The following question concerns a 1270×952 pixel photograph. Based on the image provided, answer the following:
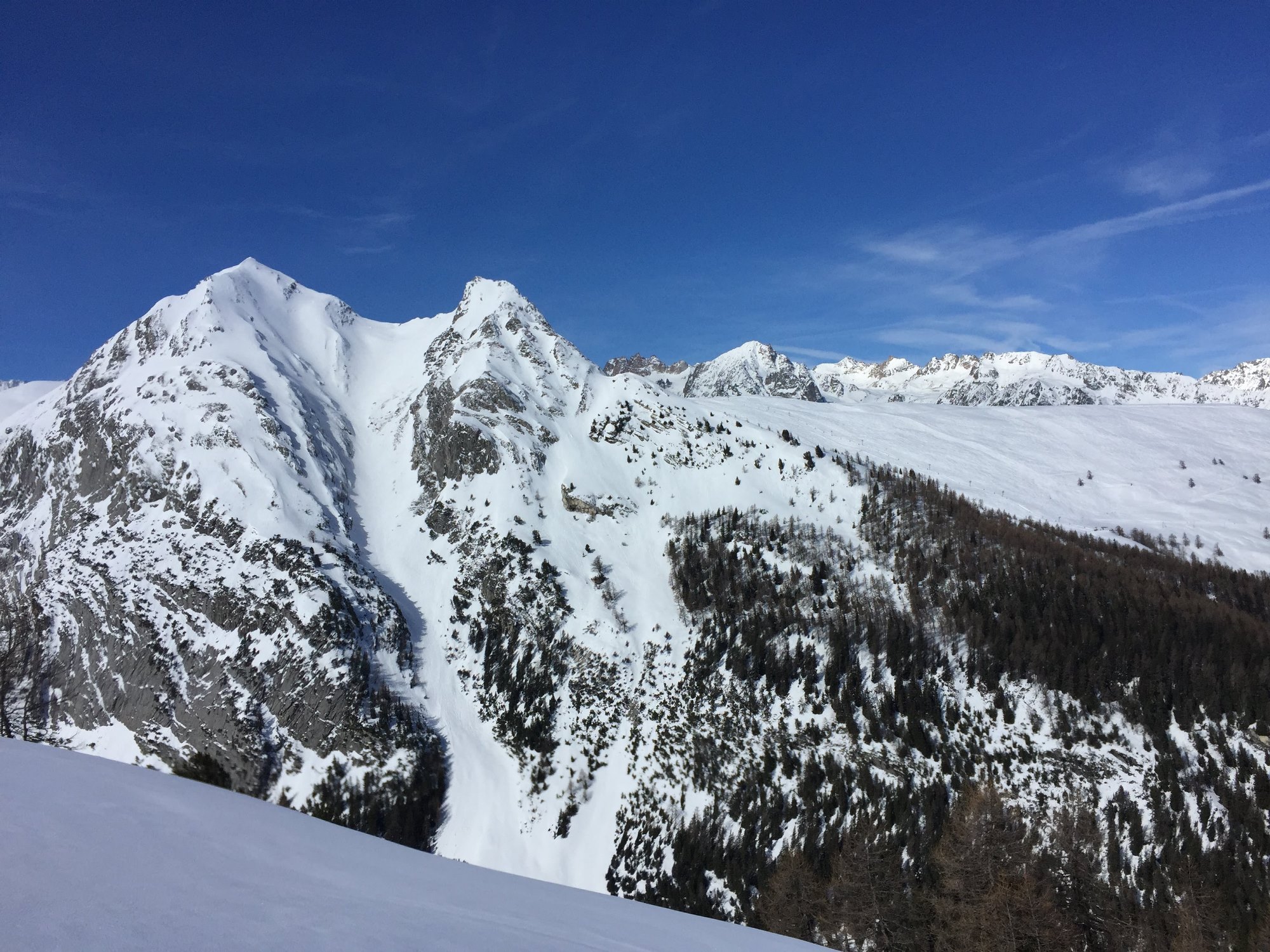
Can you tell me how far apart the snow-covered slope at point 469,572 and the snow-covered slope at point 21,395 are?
157 feet

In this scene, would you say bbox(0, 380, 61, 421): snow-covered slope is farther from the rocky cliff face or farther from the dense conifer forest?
the dense conifer forest

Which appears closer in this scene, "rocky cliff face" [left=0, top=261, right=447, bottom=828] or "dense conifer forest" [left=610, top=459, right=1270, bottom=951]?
"dense conifer forest" [left=610, top=459, right=1270, bottom=951]

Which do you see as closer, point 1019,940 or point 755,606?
point 1019,940

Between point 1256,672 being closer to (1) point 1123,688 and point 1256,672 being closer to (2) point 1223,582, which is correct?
(1) point 1123,688

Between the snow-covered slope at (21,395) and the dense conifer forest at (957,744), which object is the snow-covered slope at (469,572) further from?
the snow-covered slope at (21,395)

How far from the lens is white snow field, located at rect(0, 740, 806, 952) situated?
14.8 ft

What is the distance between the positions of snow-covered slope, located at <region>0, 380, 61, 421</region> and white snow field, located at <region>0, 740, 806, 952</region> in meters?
155

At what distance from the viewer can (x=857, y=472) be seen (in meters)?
81.6

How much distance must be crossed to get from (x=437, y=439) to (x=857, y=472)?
56902mm

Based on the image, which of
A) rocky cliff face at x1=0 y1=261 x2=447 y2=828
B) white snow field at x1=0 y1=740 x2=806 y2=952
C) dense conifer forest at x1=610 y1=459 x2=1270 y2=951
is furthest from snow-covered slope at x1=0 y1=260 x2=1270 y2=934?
white snow field at x1=0 y1=740 x2=806 y2=952

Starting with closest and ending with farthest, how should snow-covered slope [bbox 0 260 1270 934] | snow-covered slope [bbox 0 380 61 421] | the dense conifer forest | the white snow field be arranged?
the white snow field → the dense conifer forest → snow-covered slope [bbox 0 260 1270 934] → snow-covered slope [bbox 0 380 61 421]

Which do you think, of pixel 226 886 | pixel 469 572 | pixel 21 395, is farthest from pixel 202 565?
pixel 21 395

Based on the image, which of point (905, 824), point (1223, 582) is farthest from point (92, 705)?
point (1223, 582)

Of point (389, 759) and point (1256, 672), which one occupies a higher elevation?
point (1256, 672)
